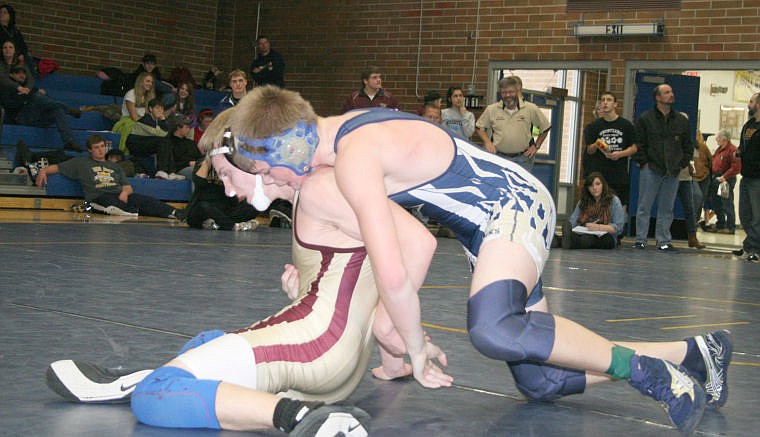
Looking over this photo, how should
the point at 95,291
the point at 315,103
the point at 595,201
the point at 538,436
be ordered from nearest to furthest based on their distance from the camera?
the point at 538,436
the point at 95,291
the point at 595,201
the point at 315,103

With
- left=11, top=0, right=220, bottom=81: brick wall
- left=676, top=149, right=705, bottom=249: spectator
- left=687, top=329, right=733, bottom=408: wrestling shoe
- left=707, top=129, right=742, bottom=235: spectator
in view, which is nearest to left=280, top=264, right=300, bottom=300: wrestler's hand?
left=687, top=329, right=733, bottom=408: wrestling shoe

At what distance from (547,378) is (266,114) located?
997mm

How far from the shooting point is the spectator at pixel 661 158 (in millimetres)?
10203

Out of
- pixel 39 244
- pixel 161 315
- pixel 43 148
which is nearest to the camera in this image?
pixel 161 315

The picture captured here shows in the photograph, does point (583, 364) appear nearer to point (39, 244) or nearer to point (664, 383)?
point (664, 383)

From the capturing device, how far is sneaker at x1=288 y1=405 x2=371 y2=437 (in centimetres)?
201

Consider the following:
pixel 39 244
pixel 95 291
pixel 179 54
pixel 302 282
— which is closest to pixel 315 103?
pixel 179 54

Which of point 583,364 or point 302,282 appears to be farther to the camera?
point 302,282

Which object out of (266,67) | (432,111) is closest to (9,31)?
(266,67)

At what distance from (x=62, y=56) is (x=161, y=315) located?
11.7 meters

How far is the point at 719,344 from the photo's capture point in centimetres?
272

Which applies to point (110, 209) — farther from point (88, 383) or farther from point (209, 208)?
point (88, 383)

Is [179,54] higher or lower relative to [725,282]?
higher

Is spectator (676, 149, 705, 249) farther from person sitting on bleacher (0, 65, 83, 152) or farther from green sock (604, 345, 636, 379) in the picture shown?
green sock (604, 345, 636, 379)
